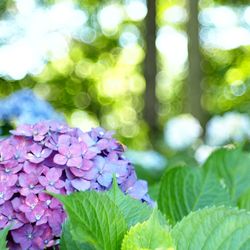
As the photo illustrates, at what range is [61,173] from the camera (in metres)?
1.13

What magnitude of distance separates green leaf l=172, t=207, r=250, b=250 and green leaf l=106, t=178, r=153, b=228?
0.11 metres

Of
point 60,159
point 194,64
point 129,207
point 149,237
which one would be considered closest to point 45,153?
point 60,159

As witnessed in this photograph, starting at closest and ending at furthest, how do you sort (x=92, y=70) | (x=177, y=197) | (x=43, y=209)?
1. (x=43, y=209)
2. (x=177, y=197)
3. (x=92, y=70)

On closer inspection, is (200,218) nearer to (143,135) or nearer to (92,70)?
(143,135)

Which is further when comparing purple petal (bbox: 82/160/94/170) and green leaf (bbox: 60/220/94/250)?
purple petal (bbox: 82/160/94/170)

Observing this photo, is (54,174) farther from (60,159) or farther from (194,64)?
(194,64)

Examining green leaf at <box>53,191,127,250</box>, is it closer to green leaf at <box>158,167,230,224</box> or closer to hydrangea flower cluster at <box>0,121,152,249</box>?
hydrangea flower cluster at <box>0,121,152,249</box>

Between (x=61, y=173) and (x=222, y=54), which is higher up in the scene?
(x=61, y=173)

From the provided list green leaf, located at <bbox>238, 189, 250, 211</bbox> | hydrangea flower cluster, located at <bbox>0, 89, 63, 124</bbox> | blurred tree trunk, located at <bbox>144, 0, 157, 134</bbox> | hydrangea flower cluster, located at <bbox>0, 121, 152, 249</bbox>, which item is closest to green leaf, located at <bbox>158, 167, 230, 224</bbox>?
green leaf, located at <bbox>238, 189, 250, 211</bbox>

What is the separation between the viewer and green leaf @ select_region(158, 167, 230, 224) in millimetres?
1397

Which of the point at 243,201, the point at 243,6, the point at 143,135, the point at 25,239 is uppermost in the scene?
the point at 25,239

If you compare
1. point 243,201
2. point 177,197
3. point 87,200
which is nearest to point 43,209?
point 87,200

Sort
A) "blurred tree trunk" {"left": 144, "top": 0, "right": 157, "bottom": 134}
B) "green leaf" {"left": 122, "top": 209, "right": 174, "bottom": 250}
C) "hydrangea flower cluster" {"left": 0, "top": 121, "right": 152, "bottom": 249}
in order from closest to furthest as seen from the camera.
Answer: "green leaf" {"left": 122, "top": 209, "right": 174, "bottom": 250}
"hydrangea flower cluster" {"left": 0, "top": 121, "right": 152, "bottom": 249}
"blurred tree trunk" {"left": 144, "top": 0, "right": 157, "bottom": 134}

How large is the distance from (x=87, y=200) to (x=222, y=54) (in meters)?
14.2
